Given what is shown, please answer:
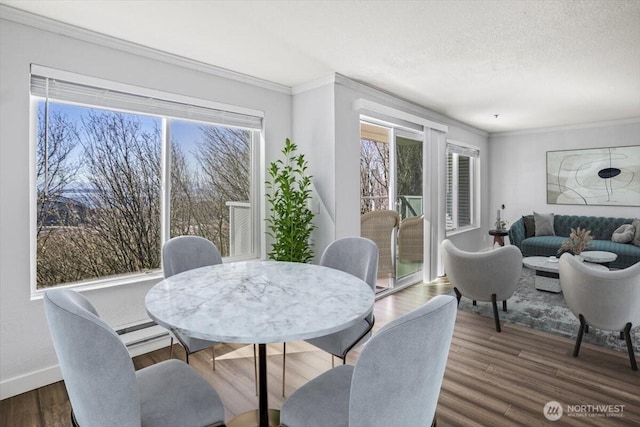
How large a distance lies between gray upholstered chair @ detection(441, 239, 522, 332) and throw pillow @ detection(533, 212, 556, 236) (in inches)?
130

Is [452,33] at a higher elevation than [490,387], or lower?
higher

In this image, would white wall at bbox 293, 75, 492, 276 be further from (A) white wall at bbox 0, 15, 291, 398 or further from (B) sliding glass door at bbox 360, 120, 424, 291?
(A) white wall at bbox 0, 15, 291, 398

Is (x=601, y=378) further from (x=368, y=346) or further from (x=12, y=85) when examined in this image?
(x=12, y=85)

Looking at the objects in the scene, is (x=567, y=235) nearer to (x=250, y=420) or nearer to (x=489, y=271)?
(x=489, y=271)

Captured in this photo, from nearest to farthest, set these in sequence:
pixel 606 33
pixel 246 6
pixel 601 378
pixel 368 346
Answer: pixel 368 346 → pixel 246 6 → pixel 601 378 → pixel 606 33

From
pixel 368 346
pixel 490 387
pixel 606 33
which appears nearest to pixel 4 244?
pixel 368 346

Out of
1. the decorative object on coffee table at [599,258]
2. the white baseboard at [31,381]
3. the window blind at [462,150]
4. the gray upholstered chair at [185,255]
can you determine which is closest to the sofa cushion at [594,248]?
the decorative object on coffee table at [599,258]

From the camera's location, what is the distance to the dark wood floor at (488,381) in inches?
77.6

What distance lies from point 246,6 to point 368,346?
7.00 ft

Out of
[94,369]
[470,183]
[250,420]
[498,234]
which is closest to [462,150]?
[470,183]

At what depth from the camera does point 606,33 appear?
2521 millimetres

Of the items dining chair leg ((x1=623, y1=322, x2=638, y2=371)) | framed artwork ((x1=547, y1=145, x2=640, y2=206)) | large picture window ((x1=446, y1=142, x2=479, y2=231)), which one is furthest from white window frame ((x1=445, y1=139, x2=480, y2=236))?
dining chair leg ((x1=623, y1=322, x2=638, y2=371))

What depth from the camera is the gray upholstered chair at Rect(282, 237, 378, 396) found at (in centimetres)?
185

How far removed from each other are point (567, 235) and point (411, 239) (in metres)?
3.16
